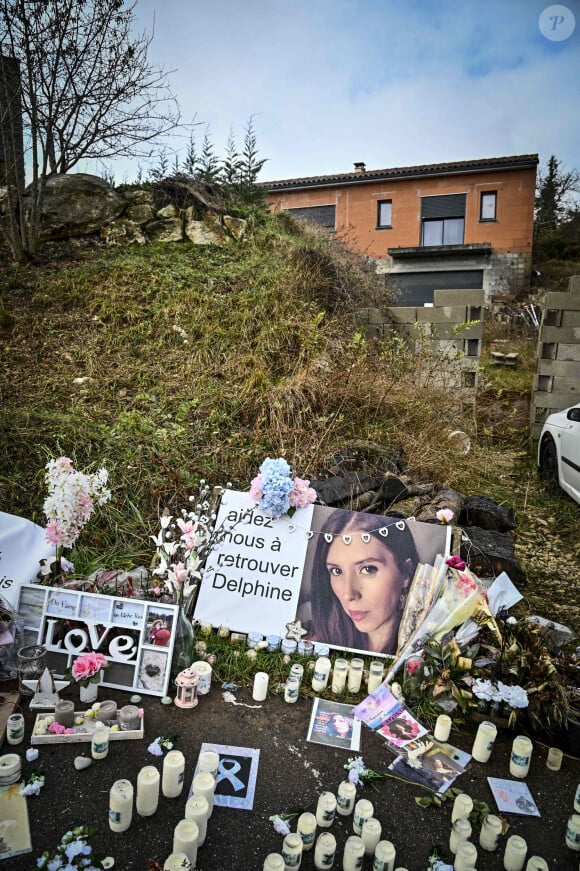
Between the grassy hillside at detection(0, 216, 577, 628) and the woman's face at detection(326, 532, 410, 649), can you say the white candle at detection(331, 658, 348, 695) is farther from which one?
the grassy hillside at detection(0, 216, 577, 628)

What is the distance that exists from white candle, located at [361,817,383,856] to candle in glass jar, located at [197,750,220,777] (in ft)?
1.94

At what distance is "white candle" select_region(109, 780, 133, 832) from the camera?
6.22ft

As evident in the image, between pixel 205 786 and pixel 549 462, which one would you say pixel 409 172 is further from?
pixel 205 786

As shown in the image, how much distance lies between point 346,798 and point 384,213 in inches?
809

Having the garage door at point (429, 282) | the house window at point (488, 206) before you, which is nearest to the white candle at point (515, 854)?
the garage door at point (429, 282)

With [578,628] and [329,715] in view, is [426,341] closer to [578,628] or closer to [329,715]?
[578,628]

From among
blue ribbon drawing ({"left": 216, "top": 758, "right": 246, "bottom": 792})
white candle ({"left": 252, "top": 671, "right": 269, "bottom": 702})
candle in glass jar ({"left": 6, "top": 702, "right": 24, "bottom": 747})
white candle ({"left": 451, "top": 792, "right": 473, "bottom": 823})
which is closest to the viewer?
white candle ({"left": 451, "top": 792, "right": 473, "bottom": 823})

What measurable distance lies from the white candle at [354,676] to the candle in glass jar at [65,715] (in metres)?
1.35

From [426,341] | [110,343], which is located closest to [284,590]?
[110,343]

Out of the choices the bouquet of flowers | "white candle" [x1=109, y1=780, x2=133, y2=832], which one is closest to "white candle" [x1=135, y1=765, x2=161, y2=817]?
"white candle" [x1=109, y1=780, x2=133, y2=832]

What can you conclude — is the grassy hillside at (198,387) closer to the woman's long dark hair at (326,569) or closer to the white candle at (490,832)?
the woman's long dark hair at (326,569)

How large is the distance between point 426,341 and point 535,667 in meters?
5.51

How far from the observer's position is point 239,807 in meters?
2.08

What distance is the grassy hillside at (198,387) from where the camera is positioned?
14.0ft
